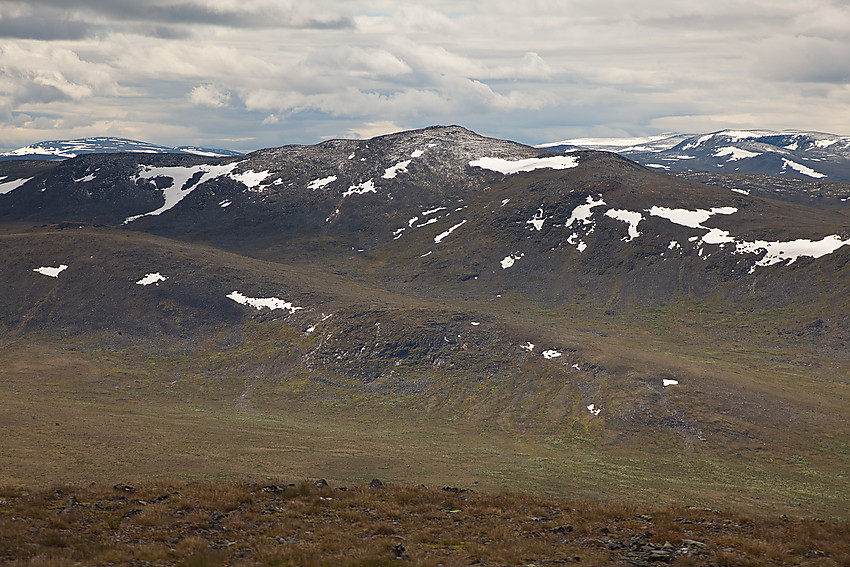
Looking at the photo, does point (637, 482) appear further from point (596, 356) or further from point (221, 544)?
point (221, 544)

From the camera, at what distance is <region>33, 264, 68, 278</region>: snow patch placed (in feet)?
463

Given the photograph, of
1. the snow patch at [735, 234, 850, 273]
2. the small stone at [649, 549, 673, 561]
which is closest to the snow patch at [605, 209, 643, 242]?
the snow patch at [735, 234, 850, 273]

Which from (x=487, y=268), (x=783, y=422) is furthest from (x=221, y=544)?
(x=487, y=268)

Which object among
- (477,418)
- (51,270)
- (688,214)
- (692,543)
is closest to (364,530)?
(692,543)

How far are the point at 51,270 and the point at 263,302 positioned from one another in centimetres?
4852

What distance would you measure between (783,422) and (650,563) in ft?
211

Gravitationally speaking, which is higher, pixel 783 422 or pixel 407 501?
pixel 407 501

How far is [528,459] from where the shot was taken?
2662 inches

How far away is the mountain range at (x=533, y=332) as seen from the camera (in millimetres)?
72000

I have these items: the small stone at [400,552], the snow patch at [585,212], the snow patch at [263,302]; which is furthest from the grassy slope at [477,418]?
the snow patch at [585,212]

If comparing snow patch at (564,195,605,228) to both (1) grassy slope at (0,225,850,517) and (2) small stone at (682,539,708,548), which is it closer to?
(1) grassy slope at (0,225,850,517)

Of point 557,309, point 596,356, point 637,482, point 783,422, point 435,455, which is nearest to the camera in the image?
point 637,482

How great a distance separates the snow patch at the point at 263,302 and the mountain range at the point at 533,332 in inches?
27.2

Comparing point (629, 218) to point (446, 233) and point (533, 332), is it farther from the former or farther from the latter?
point (533, 332)
